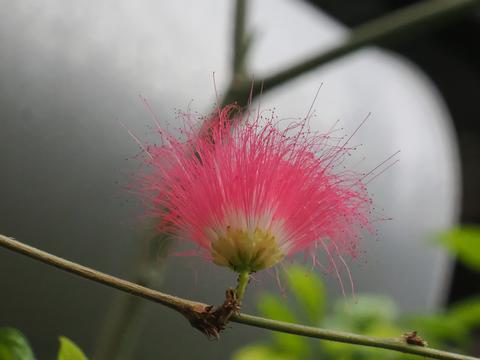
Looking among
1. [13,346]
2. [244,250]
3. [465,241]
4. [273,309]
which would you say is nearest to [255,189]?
[244,250]

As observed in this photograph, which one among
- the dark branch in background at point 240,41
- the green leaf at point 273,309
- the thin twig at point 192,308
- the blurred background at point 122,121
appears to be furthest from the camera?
the green leaf at point 273,309

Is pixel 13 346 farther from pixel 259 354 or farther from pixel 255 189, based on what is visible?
pixel 259 354

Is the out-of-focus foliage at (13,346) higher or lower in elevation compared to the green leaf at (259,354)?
lower

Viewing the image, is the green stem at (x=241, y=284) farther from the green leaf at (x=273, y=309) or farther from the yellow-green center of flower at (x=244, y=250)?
the green leaf at (x=273, y=309)

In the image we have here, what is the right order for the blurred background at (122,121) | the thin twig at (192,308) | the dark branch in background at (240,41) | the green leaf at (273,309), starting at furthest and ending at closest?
the green leaf at (273,309) → the dark branch in background at (240,41) → the blurred background at (122,121) → the thin twig at (192,308)

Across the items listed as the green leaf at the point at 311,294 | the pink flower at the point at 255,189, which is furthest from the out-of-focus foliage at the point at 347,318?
the pink flower at the point at 255,189

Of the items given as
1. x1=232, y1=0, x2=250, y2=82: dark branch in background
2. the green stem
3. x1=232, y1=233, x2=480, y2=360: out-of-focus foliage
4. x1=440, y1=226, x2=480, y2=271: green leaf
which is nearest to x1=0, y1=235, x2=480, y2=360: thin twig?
the green stem
